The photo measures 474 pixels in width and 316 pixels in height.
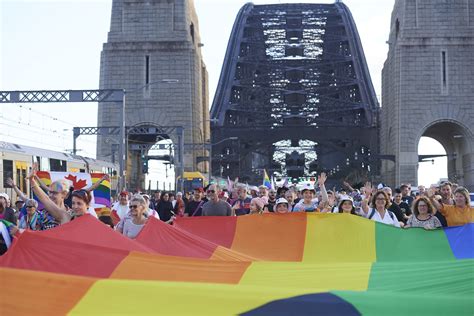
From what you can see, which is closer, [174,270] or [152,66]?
[174,270]

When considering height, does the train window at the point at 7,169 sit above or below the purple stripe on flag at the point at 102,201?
above

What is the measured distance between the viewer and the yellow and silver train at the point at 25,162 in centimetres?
2819

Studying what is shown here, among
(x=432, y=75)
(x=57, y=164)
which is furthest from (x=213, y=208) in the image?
(x=432, y=75)

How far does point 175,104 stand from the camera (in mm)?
68812

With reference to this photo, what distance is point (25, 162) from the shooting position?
1186 inches

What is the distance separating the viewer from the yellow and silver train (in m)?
28.2

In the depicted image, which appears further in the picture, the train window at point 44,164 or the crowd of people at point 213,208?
the train window at point 44,164

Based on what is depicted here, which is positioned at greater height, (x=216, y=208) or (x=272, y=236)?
(x=216, y=208)

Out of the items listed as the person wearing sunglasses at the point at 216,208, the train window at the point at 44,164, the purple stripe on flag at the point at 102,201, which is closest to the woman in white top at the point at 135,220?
the person wearing sunglasses at the point at 216,208

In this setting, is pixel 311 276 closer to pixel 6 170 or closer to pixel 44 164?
pixel 6 170

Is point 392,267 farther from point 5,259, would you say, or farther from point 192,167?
point 192,167

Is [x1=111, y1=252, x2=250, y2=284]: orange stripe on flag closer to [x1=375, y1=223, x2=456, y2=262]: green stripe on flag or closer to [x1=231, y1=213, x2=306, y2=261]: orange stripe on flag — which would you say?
[x1=375, y1=223, x2=456, y2=262]: green stripe on flag

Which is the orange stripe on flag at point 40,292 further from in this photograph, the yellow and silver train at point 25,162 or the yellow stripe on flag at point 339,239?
the yellow and silver train at point 25,162

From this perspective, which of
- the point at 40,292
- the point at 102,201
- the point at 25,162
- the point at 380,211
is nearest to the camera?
the point at 40,292
